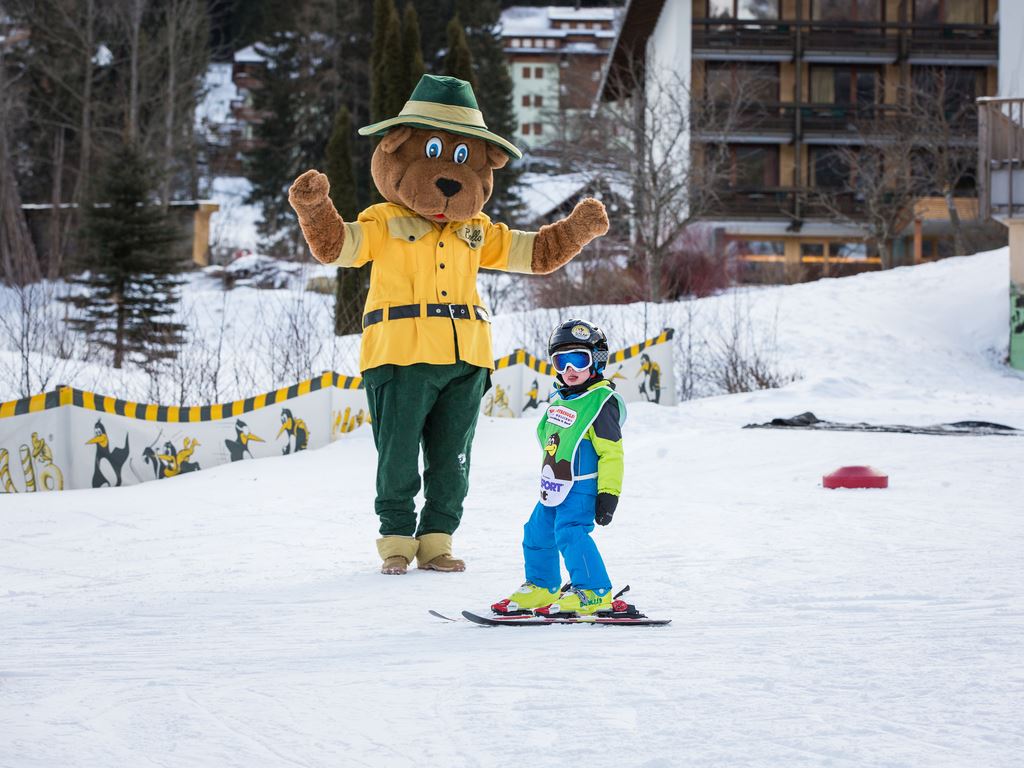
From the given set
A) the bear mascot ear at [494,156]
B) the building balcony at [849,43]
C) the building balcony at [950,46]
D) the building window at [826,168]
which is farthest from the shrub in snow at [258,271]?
the bear mascot ear at [494,156]

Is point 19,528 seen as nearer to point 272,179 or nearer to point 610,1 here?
point 272,179

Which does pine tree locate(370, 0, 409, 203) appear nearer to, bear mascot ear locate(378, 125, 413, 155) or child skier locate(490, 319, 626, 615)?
bear mascot ear locate(378, 125, 413, 155)

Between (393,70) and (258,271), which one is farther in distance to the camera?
(258,271)

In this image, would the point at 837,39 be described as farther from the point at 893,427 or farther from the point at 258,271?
the point at 893,427

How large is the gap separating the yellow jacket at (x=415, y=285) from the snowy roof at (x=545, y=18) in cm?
7192

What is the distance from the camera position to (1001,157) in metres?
17.2

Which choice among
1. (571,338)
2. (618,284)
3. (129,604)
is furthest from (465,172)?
(618,284)

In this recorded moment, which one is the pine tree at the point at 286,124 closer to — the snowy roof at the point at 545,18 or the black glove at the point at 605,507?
the snowy roof at the point at 545,18

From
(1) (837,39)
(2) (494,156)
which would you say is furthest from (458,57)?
(2) (494,156)

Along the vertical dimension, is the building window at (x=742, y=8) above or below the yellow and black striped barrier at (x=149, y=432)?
above

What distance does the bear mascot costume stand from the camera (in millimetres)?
5492

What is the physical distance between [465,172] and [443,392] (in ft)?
3.17

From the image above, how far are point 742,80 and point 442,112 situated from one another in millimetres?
26968

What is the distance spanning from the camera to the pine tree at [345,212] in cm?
1872
